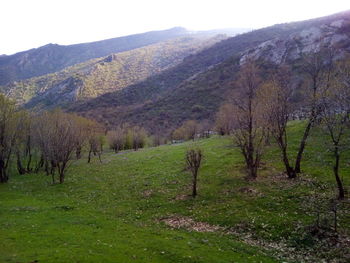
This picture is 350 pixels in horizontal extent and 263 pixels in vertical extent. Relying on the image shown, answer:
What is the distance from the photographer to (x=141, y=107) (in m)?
160

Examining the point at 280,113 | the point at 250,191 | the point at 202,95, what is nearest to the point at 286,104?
the point at 280,113

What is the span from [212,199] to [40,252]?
1516cm

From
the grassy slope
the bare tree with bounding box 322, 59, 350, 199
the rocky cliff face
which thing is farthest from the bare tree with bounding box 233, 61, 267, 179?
the rocky cliff face

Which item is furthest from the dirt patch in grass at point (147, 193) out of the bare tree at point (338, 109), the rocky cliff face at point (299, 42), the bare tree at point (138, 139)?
the rocky cliff face at point (299, 42)

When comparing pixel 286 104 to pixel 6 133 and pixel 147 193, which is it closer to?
pixel 147 193

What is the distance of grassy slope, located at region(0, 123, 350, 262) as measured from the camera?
635 inches

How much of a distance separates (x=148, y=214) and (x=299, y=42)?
146342mm

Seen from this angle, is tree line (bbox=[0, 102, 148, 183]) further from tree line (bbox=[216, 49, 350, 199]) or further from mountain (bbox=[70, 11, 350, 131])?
Answer: mountain (bbox=[70, 11, 350, 131])

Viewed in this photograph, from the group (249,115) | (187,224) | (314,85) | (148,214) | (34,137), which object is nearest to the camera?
(187,224)

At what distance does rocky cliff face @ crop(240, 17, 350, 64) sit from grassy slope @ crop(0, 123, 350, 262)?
106464mm

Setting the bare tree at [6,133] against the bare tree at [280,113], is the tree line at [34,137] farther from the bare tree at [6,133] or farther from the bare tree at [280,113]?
the bare tree at [280,113]

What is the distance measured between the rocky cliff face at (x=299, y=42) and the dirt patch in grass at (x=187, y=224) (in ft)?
393

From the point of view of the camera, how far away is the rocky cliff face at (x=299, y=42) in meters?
123

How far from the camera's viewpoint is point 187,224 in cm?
2181
